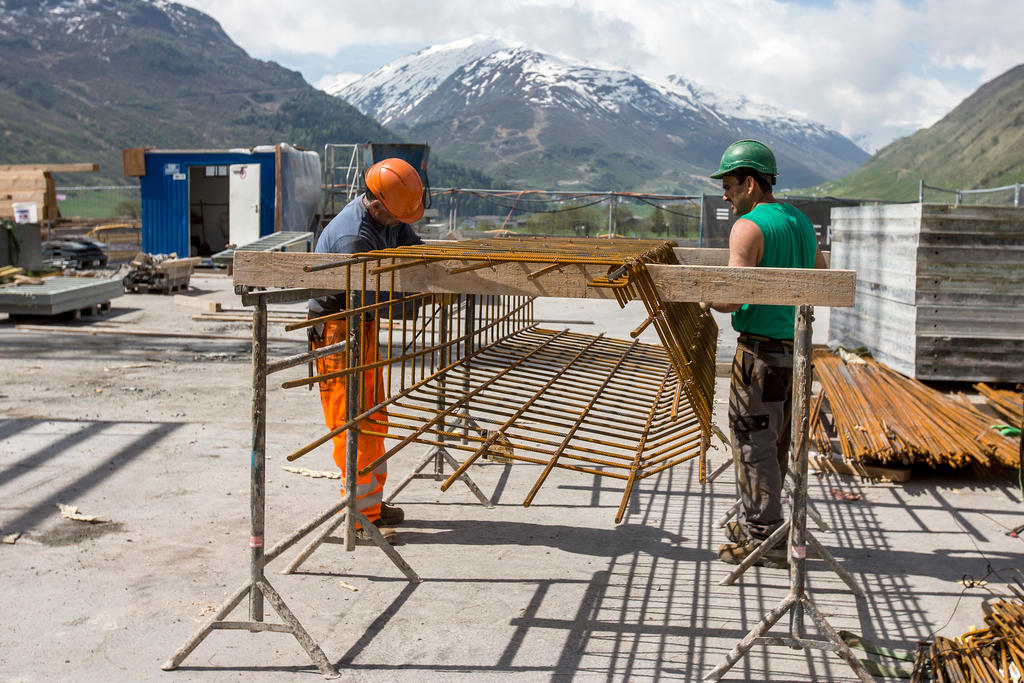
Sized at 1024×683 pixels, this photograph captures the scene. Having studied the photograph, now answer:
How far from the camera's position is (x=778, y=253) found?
4.58 meters

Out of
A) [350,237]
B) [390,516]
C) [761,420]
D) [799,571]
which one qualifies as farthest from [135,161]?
[799,571]

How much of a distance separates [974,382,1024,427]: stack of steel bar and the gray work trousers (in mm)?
Result: 3704

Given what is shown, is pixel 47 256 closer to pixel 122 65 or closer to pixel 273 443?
pixel 273 443

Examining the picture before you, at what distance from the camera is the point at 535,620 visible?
14.2 feet

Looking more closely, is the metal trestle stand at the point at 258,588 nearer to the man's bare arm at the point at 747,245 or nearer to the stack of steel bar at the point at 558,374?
the stack of steel bar at the point at 558,374

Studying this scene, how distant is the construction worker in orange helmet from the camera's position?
192 inches

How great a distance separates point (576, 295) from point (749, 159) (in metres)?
1.73

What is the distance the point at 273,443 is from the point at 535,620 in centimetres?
362

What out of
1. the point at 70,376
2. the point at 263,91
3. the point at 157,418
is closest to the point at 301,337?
the point at 70,376

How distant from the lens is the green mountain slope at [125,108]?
125562 mm

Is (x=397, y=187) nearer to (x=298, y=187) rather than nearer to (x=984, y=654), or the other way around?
(x=984, y=654)

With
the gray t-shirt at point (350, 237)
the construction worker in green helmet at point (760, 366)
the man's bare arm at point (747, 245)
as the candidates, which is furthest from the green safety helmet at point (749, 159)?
the gray t-shirt at point (350, 237)

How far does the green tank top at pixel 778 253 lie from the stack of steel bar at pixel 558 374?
0.32 meters

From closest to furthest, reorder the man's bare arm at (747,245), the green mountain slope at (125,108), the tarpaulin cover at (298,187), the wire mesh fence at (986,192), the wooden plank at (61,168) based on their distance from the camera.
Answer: the man's bare arm at (747,245)
the wire mesh fence at (986,192)
the wooden plank at (61,168)
the tarpaulin cover at (298,187)
the green mountain slope at (125,108)
